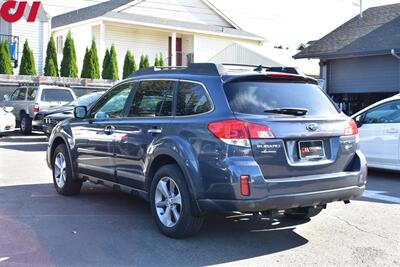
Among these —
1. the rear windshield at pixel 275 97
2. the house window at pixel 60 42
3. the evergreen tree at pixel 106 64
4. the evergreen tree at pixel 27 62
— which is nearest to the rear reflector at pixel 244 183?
the rear windshield at pixel 275 97

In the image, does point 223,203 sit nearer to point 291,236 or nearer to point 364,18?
point 291,236

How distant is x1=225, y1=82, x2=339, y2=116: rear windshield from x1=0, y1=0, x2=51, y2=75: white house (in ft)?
72.3

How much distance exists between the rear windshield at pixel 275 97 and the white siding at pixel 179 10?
1042 inches

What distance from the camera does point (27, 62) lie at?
24.2 meters

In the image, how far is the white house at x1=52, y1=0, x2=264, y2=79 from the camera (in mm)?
29922

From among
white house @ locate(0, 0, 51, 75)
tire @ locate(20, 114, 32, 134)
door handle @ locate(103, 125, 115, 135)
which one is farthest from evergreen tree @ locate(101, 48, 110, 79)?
door handle @ locate(103, 125, 115, 135)

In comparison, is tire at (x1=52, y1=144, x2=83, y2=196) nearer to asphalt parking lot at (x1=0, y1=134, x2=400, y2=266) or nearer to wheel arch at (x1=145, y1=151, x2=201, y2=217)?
asphalt parking lot at (x1=0, y1=134, x2=400, y2=266)

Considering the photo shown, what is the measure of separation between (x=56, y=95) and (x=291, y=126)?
1417cm

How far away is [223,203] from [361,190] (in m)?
1.66

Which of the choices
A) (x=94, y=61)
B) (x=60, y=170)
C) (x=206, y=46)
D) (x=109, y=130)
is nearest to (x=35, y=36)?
(x=94, y=61)

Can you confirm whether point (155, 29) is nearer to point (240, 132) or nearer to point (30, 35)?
point (30, 35)

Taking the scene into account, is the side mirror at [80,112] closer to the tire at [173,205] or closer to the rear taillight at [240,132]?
the tire at [173,205]

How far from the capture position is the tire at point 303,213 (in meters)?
6.38

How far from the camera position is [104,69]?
26641mm
